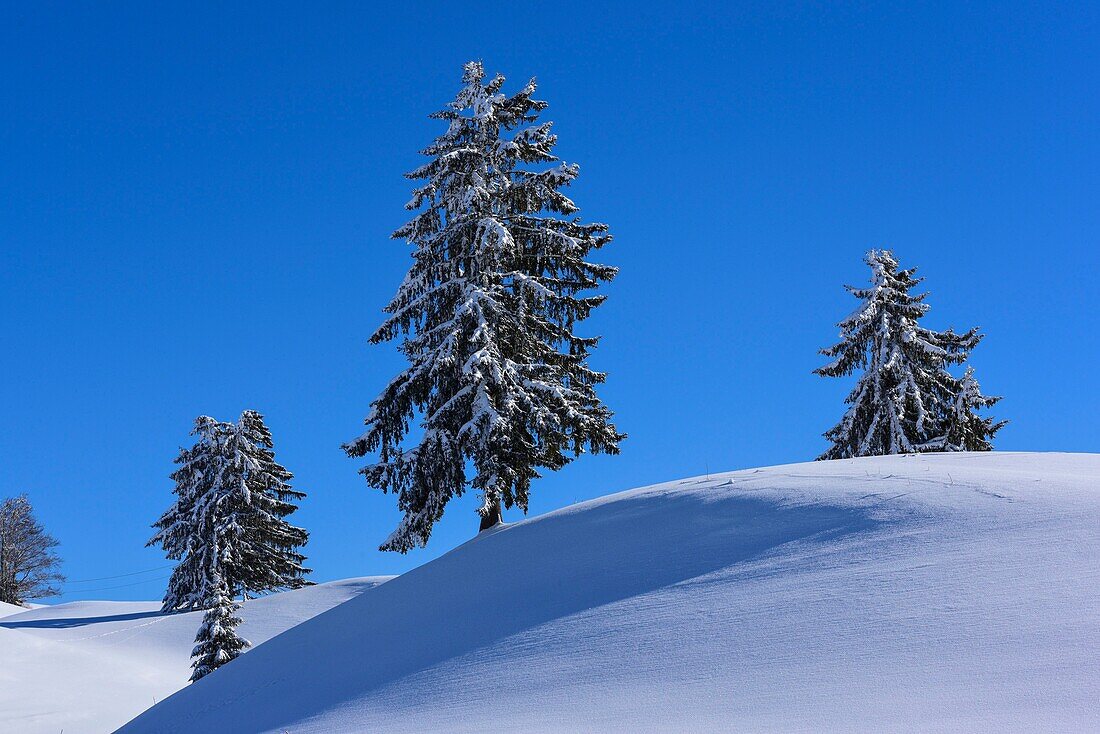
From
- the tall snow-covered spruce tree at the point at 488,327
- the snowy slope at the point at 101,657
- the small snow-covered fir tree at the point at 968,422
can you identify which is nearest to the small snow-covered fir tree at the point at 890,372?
the small snow-covered fir tree at the point at 968,422

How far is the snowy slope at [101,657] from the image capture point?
2083 cm

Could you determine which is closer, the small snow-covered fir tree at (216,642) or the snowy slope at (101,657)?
the snowy slope at (101,657)

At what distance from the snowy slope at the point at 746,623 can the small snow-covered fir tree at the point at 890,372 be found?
45.5 feet

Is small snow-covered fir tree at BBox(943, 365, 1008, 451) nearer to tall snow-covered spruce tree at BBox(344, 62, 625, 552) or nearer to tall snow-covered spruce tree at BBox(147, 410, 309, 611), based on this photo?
tall snow-covered spruce tree at BBox(344, 62, 625, 552)

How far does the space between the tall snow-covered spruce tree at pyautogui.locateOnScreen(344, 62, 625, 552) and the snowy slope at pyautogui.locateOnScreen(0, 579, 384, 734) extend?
10525 mm

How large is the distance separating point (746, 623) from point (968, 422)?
22110mm

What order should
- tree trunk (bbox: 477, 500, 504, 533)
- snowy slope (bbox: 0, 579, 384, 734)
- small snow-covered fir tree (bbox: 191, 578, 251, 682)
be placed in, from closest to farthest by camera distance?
tree trunk (bbox: 477, 500, 504, 533)
snowy slope (bbox: 0, 579, 384, 734)
small snow-covered fir tree (bbox: 191, 578, 251, 682)

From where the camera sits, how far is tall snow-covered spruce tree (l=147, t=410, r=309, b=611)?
111 ft

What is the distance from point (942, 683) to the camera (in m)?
5.79

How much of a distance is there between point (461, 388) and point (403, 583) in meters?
4.64

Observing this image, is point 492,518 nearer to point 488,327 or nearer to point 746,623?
point 488,327

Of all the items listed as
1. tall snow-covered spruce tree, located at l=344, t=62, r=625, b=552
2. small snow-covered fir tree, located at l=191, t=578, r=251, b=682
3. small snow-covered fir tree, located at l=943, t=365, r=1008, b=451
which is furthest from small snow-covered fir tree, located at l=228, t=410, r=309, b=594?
small snow-covered fir tree, located at l=943, t=365, r=1008, b=451

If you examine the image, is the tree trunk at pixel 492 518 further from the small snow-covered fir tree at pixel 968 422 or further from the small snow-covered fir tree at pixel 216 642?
the small snow-covered fir tree at pixel 968 422

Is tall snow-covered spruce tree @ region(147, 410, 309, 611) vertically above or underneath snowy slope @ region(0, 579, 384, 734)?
above
